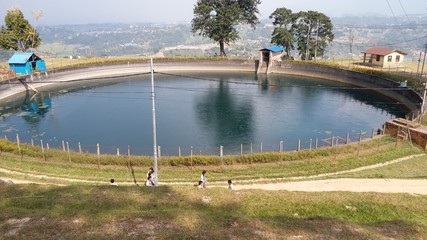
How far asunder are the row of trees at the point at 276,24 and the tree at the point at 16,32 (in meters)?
45.0

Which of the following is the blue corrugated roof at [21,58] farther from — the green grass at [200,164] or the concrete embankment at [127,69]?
the green grass at [200,164]

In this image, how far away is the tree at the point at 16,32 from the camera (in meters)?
91.7

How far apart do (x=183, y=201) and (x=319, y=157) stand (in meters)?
19.7

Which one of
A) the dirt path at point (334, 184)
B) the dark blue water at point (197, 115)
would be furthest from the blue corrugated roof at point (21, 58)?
the dirt path at point (334, 184)

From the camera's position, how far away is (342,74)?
88.2 m

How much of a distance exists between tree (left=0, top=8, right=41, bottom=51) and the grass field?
71.4 m

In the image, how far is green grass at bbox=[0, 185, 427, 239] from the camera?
1664cm

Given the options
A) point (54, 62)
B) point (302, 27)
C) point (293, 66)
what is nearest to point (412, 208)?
point (293, 66)

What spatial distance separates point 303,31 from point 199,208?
96.8 meters

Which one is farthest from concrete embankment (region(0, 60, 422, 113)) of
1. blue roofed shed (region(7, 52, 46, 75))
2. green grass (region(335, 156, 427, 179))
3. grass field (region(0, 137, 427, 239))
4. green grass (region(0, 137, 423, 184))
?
grass field (region(0, 137, 427, 239))

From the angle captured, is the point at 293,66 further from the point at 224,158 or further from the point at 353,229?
the point at 353,229

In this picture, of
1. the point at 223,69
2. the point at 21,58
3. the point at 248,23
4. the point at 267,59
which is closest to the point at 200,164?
the point at 21,58

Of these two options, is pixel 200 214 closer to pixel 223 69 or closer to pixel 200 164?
pixel 200 164

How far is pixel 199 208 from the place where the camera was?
20844mm
